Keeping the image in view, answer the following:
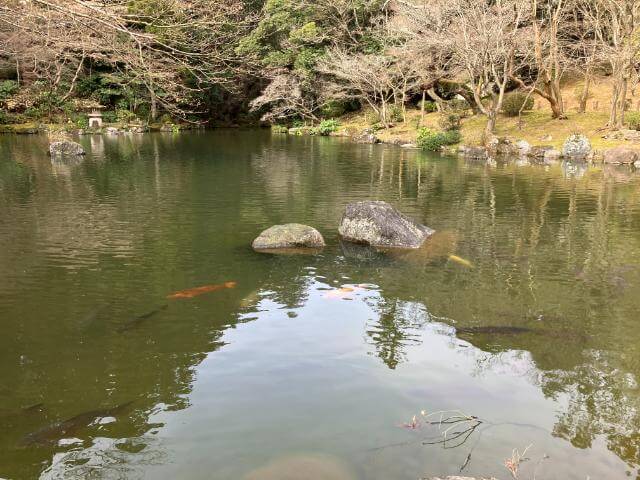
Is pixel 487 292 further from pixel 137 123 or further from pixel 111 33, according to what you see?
pixel 137 123

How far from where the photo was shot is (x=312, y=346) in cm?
736

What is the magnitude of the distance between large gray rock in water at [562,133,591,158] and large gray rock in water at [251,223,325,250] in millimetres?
20756

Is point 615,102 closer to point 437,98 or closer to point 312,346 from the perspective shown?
point 437,98

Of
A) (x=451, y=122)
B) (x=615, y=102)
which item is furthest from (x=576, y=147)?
(x=451, y=122)

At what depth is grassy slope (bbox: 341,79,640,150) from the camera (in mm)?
30627

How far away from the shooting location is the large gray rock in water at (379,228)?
12344 millimetres

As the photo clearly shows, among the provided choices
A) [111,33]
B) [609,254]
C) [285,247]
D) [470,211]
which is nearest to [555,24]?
[470,211]

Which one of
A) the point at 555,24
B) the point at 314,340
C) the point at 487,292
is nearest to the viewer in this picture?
the point at 314,340

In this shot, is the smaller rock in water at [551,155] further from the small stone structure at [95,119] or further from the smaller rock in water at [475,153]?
the small stone structure at [95,119]

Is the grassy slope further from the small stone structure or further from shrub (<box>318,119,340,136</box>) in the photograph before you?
the small stone structure

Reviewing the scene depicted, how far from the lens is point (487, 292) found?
9367 millimetres

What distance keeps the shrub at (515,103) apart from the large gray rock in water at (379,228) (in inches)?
986

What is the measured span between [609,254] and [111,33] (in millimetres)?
10338

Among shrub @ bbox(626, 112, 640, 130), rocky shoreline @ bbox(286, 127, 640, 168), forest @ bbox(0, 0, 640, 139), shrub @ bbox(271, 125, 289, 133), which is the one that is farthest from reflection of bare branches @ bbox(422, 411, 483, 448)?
shrub @ bbox(271, 125, 289, 133)
